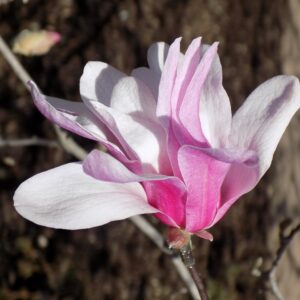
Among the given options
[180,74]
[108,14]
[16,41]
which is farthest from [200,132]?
[108,14]

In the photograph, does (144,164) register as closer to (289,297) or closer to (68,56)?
(289,297)

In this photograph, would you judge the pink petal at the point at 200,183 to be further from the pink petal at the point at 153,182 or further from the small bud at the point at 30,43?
the small bud at the point at 30,43

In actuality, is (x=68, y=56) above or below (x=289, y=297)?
above

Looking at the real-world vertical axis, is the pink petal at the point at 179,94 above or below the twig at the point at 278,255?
above

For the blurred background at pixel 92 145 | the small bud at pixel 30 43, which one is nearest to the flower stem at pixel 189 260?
the small bud at pixel 30 43

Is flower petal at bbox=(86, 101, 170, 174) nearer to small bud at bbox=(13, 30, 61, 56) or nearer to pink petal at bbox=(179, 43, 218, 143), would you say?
pink petal at bbox=(179, 43, 218, 143)
